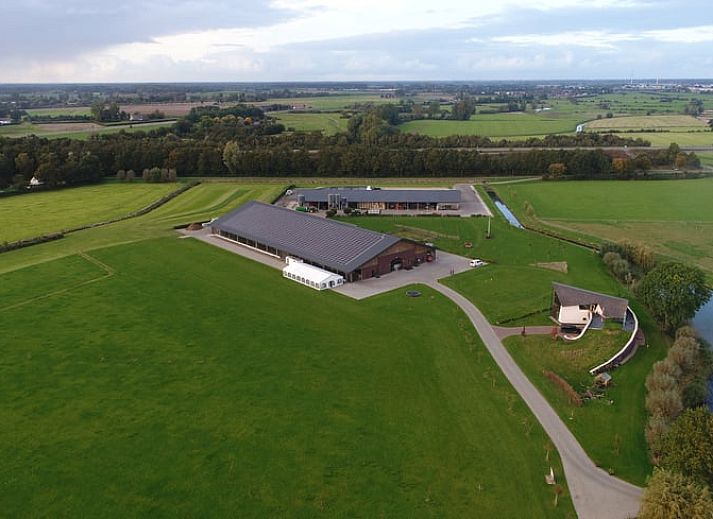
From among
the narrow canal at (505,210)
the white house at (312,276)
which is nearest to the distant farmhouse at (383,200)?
the narrow canal at (505,210)

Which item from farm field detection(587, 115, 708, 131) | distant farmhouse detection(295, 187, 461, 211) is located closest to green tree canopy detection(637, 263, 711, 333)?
distant farmhouse detection(295, 187, 461, 211)

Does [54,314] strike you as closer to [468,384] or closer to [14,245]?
[14,245]

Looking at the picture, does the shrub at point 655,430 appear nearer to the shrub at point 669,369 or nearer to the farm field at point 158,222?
the shrub at point 669,369

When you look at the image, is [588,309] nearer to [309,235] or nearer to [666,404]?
[666,404]

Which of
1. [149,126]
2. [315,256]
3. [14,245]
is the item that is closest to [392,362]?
[315,256]

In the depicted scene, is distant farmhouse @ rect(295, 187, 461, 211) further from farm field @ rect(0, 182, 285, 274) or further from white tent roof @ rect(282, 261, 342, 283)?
white tent roof @ rect(282, 261, 342, 283)

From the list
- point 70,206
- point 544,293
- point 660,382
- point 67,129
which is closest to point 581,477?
point 660,382

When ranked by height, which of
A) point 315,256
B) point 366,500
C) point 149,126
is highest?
point 149,126
